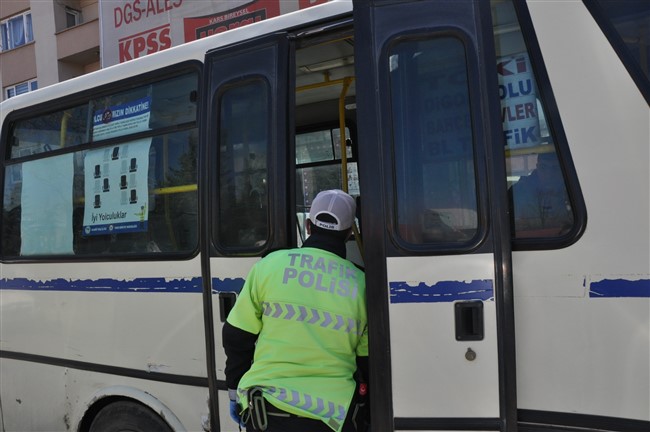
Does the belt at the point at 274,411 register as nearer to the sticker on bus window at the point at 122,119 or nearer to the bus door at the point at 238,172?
the bus door at the point at 238,172

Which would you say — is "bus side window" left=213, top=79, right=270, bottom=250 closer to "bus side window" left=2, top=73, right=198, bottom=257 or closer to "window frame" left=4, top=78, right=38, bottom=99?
"bus side window" left=2, top=73, right=198, bottom=257

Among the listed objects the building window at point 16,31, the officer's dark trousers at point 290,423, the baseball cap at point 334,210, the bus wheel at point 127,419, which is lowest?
the bus wheel at point 127,419

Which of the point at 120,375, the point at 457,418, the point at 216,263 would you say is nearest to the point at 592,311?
the point at 457,418

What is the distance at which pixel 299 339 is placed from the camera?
212cm

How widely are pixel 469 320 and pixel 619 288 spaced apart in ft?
1.73

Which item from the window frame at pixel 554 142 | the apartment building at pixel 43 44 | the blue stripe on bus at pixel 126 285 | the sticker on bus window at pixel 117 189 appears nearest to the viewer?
the window frame at pixel 554 142

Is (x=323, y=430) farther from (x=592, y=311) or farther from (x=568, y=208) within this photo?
(x=568, y=208)

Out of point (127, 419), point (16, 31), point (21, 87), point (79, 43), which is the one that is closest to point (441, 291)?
point (127, 419)

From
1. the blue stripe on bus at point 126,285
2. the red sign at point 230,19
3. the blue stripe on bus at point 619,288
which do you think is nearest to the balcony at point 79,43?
the red sign at point 230,19

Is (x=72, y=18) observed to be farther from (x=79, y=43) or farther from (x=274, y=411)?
(x=274, y=411)

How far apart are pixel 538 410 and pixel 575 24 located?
56.7 inches

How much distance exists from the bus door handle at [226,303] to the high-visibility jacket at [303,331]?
0.43 meters

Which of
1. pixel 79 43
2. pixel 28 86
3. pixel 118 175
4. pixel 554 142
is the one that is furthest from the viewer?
pixel 28 86

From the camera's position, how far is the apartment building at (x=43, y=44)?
21.0m
